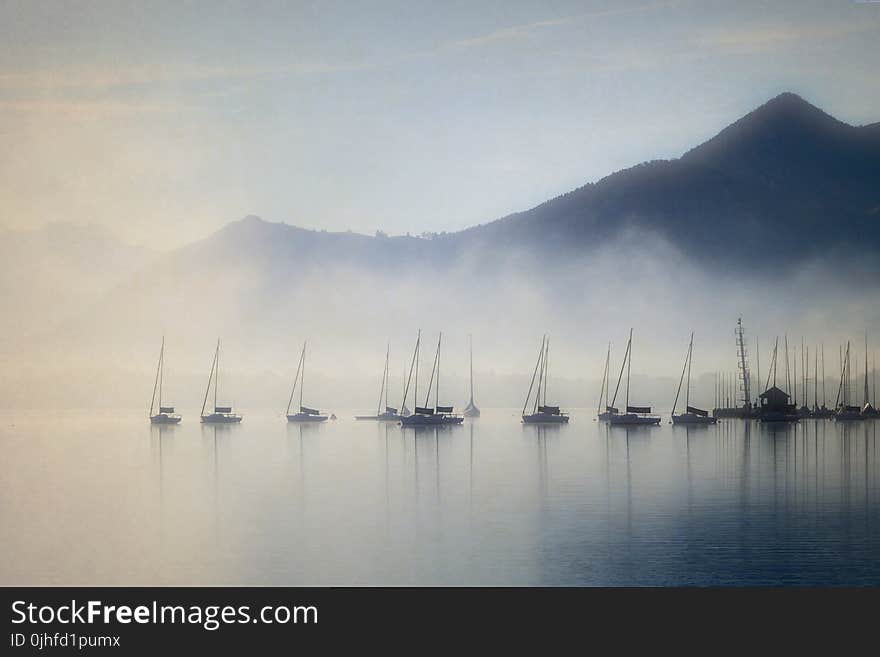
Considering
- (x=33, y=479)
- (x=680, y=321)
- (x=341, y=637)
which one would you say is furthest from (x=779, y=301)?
(x=341, y=637)

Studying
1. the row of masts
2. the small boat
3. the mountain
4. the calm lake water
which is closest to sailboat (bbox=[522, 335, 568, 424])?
the row of masts

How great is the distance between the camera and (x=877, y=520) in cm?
1459

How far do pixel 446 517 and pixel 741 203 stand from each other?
211ft

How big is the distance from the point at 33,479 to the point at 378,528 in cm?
1112

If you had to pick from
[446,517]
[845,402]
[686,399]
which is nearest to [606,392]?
[686,399]

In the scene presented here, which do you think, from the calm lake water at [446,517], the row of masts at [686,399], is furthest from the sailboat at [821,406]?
the calm lake water at [446,517]

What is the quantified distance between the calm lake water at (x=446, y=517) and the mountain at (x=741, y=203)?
1572 inches

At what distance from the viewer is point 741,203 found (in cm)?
7500

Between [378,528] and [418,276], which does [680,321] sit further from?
[378,528]

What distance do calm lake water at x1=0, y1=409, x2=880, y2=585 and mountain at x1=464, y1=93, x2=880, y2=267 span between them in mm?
39937

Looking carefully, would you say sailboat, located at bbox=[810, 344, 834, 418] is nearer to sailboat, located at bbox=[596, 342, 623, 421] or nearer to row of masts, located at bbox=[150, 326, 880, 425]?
row of masts, located at bbox=[150, 326, 880, 425]

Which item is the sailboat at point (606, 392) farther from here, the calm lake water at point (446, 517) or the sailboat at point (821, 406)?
the calm lake water at point (446, 517)

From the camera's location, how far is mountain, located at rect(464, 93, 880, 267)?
64438 millimetres

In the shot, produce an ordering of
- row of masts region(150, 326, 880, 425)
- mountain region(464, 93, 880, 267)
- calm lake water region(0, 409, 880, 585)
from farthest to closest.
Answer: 1. mountain region(464, 93, 880, 267)
2. row of masts region(150, 326, 880, 425)
3. calm lake water region(0, 409, 880, 585)
